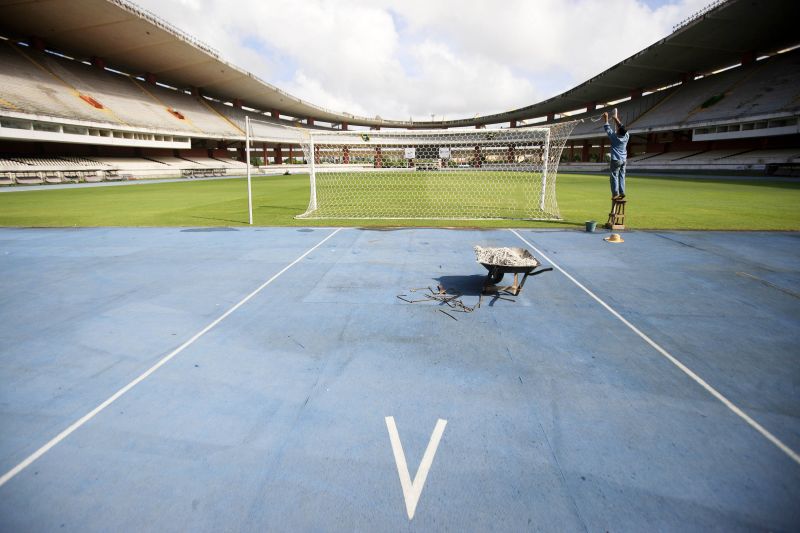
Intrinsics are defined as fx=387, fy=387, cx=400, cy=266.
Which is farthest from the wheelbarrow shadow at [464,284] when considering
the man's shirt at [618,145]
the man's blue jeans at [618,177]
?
the man's shirt at [618,145]

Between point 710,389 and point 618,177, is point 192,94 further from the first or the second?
point 710,389

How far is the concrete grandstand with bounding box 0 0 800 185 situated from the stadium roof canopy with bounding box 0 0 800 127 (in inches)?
5.8

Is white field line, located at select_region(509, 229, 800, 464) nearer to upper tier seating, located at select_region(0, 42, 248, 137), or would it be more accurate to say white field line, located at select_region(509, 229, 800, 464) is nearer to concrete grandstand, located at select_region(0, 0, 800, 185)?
concrete grandstand, located at select_region(0, 0, 800, 185)

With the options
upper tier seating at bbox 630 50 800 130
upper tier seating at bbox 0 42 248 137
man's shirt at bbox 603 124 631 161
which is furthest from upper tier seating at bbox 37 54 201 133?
upper tier seating at bbox 630 50 800 130

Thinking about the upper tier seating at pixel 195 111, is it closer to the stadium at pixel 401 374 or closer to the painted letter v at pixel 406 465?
the stadium at pixel 401 374

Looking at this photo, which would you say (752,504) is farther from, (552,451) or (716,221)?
(716,221)

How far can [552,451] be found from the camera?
294 cm

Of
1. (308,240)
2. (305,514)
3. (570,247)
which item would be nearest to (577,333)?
(305,514)

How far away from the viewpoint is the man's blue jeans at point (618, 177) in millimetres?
10930

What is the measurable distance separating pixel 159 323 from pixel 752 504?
6300mm

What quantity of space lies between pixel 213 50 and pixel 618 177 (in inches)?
1857

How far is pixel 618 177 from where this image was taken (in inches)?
434

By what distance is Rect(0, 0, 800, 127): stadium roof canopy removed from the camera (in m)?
30.9

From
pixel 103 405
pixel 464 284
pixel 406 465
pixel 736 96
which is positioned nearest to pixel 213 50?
pixel 464 284
